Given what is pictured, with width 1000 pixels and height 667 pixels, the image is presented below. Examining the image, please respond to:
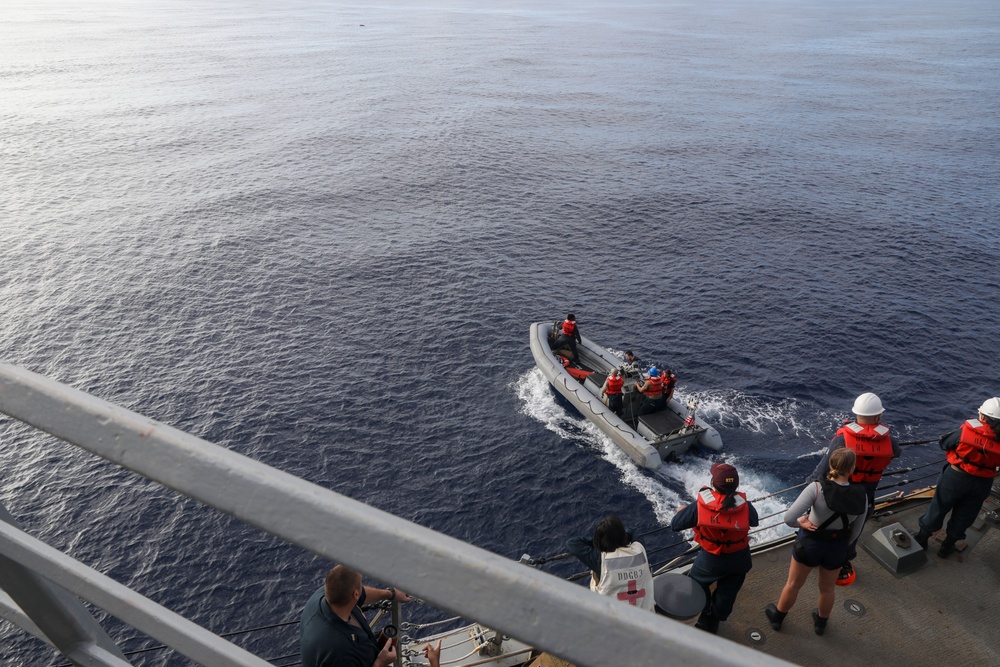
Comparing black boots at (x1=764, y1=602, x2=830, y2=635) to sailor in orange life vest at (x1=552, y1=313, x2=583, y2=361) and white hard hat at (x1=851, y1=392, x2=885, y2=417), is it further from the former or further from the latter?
→ sailor in orange life vest at (x1=552, y1=313, x2=583, y2=361)

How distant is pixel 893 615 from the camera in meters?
8.66

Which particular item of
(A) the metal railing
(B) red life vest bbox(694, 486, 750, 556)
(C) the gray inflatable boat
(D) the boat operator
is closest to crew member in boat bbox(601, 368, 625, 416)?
(C) the gray inflatable boat

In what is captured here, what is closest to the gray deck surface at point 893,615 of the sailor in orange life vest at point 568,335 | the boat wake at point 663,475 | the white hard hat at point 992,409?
the white hard hat at point 992,409

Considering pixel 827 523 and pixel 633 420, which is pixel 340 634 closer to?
pixel 827 523

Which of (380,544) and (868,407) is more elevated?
(380,544)

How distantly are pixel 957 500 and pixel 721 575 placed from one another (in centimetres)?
413

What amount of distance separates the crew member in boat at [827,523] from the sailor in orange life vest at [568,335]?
76.9ft

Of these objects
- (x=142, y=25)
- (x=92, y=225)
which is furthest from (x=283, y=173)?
(x=142, y=25)

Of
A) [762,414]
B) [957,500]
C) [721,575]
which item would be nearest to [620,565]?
[721,575]

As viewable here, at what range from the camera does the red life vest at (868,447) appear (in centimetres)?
826

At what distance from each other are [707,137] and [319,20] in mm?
150980

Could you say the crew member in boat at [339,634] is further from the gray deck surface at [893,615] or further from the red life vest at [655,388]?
the red life vest at [655,388]

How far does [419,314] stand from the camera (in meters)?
38.6

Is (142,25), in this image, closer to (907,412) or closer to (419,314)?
(419,314)
